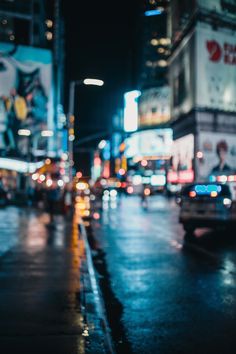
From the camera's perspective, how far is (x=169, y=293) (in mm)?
8531

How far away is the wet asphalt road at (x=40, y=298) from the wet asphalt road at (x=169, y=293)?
60 centimetres

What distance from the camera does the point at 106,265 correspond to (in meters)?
11.7

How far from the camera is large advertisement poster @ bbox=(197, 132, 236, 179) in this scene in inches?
2328

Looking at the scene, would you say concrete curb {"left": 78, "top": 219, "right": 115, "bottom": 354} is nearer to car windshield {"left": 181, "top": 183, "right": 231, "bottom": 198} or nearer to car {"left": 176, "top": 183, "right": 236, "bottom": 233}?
car {"left": 176, "top": 183, "right": 236, "bottom": 233}

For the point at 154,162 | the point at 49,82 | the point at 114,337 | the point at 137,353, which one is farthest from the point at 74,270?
the point at 154,162

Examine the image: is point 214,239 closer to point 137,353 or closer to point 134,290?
point 134,290

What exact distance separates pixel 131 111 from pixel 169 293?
113352mm

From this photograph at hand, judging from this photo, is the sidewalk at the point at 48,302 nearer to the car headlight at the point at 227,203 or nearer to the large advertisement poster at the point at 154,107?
the car headlight at the point at 227,203

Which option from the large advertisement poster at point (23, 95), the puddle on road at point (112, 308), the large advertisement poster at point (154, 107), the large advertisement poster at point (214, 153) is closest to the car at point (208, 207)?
the puddle on road at point (112, 308)

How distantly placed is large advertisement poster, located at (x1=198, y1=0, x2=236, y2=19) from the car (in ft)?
151

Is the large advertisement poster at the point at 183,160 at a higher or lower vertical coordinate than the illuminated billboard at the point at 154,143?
lower

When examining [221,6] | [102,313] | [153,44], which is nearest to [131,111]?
[153,44]

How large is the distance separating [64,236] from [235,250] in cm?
566

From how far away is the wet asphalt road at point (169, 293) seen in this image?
585 cm
